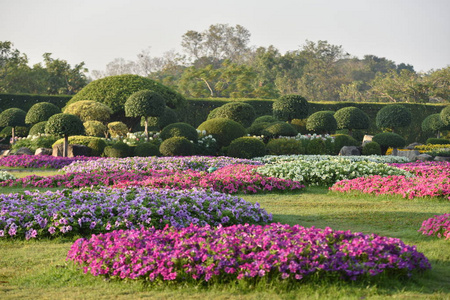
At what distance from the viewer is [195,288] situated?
12.6 ft

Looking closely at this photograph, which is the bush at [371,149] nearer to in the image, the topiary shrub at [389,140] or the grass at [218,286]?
the topiary shrub at [389,140]

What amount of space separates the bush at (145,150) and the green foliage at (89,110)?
5.98 meters

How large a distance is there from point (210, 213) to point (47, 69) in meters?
29.8

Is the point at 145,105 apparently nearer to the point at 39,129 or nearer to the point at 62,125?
the point at 62,125

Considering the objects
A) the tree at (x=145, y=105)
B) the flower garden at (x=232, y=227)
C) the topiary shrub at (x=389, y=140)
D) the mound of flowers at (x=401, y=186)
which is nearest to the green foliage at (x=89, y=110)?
the tree at (x=145, y=105)

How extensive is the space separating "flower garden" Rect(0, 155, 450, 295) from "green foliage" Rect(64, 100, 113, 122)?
11.1m

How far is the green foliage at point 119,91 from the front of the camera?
23.7 metres

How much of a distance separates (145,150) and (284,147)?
489 cm

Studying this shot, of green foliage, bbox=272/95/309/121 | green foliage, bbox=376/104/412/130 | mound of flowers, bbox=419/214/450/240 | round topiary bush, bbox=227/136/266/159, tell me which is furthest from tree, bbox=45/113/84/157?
green foliage, bbox=376/104/412/130

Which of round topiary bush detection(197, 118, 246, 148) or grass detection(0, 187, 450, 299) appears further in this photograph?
round topiary bush detection(197, 118, 246, 148)

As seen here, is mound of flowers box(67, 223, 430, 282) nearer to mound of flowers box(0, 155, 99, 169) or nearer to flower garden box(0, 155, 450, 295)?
flower garden box(0, 155, 450, 295)

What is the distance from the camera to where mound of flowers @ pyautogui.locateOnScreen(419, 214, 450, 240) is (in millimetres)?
5418

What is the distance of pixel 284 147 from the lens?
703 inches

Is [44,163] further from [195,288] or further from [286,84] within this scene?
[286,84]
